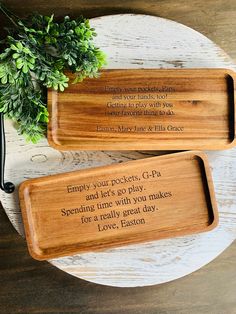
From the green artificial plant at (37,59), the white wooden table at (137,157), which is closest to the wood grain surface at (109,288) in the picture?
the white wooden table at (137,157)

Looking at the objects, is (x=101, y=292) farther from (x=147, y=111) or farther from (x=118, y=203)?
(x=147, y=111)

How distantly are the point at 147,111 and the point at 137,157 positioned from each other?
0.45 feet

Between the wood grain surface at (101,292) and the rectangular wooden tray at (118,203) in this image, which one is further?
the wood grain surface at (101,292)

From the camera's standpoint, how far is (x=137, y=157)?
1284mm

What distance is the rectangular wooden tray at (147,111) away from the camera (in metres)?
1.26

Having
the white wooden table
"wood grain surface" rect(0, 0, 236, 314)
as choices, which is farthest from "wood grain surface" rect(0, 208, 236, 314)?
the white wooden table

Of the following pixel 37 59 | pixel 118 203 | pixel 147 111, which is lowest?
pixel 118 203

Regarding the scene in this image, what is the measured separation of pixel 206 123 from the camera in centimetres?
126

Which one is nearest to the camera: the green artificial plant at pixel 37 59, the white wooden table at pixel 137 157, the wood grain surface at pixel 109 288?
the green artificial plant at pixel 37 59

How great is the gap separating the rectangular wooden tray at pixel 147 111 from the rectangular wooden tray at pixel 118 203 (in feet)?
0.21

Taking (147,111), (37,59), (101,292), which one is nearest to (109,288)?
(101,292)

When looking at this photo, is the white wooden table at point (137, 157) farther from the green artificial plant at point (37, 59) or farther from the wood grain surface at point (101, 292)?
the wood grain surface at point (101, 292)

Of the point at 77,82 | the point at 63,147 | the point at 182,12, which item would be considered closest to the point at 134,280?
the point at 63,147

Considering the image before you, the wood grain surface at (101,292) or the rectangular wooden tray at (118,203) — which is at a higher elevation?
the rectangular wooden tray at (118,203)
